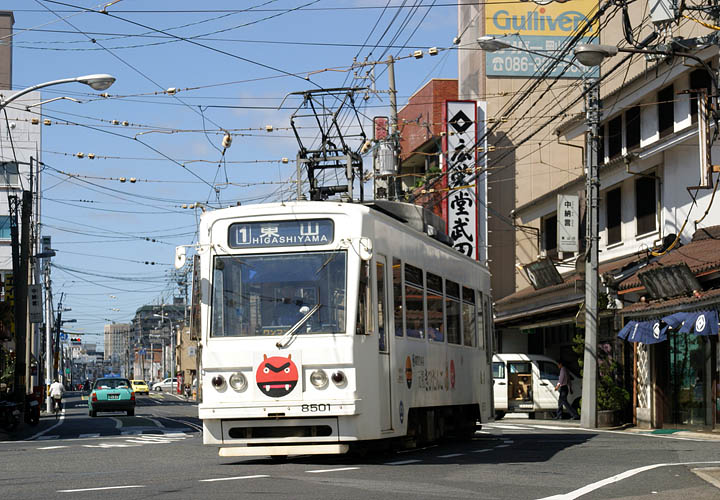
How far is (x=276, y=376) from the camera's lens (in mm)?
13992

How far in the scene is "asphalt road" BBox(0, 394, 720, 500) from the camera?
1111cm

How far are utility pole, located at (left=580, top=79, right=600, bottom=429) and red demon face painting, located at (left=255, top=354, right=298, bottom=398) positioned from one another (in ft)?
52.4

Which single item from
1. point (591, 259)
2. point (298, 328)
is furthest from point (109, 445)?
point (591, 259)

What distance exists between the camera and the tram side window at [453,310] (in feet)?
60.6

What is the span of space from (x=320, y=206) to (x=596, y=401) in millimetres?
16099

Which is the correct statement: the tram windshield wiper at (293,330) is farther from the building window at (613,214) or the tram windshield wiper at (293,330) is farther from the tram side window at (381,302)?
the building window at (613,214)

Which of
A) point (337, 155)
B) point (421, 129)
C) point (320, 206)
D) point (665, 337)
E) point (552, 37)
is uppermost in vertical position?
point (552, 37)

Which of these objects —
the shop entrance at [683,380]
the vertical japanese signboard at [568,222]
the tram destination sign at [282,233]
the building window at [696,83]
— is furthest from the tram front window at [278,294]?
the vertical japanese signboard at [568,222]

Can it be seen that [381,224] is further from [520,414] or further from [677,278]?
[520,414]

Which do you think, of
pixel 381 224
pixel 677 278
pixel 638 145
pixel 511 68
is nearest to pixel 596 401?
pixel 677 278

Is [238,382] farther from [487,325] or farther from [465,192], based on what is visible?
[465,192]

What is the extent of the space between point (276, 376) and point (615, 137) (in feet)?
72.8

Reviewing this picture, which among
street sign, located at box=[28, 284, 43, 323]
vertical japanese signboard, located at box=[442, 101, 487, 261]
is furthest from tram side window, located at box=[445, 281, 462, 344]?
street sign, located at box=[28, 284, 43, 323]

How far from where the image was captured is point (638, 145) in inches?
1249
